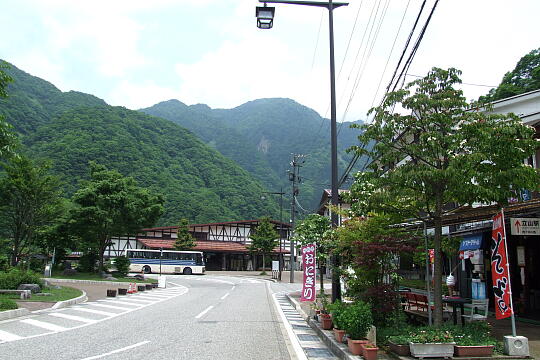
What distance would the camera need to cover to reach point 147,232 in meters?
58.7

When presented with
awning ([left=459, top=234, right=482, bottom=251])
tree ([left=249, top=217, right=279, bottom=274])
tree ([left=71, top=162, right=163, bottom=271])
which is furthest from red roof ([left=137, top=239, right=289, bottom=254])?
awning ([left=459, top=234, right=482, bottom=251])

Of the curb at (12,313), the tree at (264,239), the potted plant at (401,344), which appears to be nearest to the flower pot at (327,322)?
the potted plant at (401,344)

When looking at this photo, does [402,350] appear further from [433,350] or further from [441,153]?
[441,153]

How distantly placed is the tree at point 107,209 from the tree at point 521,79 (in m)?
28.7

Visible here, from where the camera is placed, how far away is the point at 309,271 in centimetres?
1448

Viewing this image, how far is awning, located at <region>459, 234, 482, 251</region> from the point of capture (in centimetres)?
1473

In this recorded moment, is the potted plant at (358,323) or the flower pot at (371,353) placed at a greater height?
the potted plant at (358,323)

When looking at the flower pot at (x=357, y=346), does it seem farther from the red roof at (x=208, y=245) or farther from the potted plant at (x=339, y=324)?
the red roof at (x=208, y=245)

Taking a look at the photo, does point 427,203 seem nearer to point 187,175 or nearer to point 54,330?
point 54,330

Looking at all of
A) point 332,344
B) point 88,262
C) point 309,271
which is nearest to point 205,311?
point 309,271

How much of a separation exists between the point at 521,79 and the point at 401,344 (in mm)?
34740


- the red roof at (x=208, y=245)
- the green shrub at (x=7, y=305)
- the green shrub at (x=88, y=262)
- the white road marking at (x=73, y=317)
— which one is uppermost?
the red roof at (x=208, y=245)

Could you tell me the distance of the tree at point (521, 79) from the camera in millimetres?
32719

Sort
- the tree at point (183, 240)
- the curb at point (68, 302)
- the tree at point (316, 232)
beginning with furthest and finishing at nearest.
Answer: the tree at point (183, 240)
the curb at point (68, 302)
the tree at point (316, 232)
